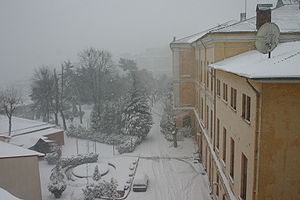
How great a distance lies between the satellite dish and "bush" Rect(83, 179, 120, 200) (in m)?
12.0

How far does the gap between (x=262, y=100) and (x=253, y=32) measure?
8.58 m

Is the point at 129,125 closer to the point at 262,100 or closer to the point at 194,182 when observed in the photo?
the point at 194,182

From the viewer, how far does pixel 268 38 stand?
8859 millimetres

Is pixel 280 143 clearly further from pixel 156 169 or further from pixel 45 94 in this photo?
pixel 45 94

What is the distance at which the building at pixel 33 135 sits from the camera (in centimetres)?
2552

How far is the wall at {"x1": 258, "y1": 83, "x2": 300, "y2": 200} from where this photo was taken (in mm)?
7039

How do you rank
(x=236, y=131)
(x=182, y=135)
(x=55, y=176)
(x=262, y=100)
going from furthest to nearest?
1. (x=182, y=135)
2. (x=55, y=176)
3. (x=236, y=131)
4. (x=262, y=100)

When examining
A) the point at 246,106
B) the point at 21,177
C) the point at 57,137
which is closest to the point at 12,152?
the point at 21,177

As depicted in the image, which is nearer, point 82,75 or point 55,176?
point 55,176

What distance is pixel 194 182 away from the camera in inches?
721

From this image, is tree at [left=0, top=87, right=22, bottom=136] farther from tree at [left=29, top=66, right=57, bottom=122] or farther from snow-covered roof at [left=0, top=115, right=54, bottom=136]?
tree at [left=29, top=66, right=57, bottom=122]

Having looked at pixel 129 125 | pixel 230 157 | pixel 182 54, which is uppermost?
pixel 182 54

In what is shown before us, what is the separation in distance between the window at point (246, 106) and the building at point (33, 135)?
67.2 ft

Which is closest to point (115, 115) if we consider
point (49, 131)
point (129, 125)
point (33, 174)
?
point (129, 125)
